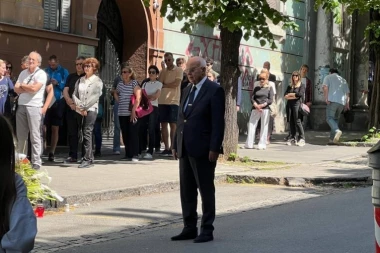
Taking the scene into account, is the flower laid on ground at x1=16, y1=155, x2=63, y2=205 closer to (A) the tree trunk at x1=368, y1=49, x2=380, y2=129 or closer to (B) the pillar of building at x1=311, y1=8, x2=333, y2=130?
(A) the tree trunk at x1=368, y1=49, x2=380, y2=129

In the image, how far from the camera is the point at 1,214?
372 centimetres

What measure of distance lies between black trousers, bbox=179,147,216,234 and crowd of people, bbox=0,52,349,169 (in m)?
4.62

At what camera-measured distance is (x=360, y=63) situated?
31.8 metres

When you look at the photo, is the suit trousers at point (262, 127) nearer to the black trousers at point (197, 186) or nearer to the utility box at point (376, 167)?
the black trousers at point (197, 186)

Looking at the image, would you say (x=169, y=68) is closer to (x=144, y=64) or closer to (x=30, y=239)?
(x=144, y=64)

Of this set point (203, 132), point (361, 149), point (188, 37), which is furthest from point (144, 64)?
point (203, 132)

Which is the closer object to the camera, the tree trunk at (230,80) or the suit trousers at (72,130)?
the suit trousers at (72,130)

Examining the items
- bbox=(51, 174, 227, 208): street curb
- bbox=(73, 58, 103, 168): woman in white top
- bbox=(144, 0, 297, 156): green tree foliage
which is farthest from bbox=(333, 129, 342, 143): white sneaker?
bbox=(51, 174, 227, 208): street curb

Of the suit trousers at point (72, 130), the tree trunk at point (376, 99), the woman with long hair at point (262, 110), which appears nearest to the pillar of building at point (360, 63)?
the tree trunk at point (376, 99)

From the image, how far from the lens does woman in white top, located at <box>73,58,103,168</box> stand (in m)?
14.6

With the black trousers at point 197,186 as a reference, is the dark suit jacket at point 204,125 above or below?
above

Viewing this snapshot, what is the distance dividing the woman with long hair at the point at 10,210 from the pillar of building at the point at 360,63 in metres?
28.4

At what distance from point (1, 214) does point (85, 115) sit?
10908 millimetres

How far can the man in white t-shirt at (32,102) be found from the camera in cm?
1326
